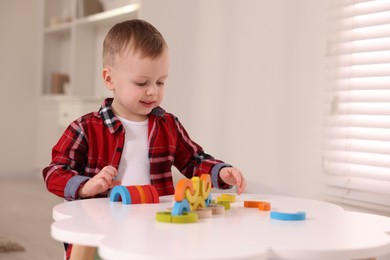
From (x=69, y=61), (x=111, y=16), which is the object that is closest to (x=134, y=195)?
(x=111, y=16)

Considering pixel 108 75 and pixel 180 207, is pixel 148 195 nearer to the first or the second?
pixel 180 207

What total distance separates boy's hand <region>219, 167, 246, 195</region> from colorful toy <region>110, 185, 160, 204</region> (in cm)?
22

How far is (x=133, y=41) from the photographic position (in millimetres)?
1373

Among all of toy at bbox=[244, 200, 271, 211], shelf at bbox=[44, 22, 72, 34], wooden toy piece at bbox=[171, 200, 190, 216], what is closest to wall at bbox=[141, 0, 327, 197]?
toy at bbox=[244, 200, 271, 211]

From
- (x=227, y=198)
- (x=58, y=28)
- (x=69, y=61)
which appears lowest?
(x=227, y=198)

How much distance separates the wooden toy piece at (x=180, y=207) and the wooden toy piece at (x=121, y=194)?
0.57 feet

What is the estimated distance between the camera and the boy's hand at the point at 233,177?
1.34 meters

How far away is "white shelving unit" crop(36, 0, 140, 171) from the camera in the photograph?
4221 mm

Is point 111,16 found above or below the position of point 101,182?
above

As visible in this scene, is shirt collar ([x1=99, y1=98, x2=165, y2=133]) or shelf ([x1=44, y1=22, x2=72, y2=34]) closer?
shirt collar ([x1=99, y1=98, x2=165, y2=133])

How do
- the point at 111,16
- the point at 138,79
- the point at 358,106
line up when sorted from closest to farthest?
the point at 138,79 < the point at 358,106 < the point at 111,16

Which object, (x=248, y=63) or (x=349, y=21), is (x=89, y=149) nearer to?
(x=349, y=21)

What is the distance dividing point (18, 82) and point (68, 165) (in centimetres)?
385

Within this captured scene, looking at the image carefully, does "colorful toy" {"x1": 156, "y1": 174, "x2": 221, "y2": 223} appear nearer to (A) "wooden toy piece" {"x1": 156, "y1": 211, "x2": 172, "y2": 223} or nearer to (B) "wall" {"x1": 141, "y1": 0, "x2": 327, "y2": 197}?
(A) "wooden toy piece" {"x1": 156, "y1": 211, "x2": 172, "y2": 223}
